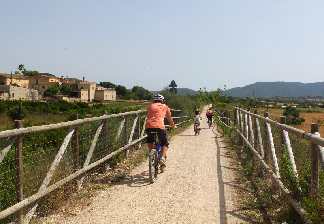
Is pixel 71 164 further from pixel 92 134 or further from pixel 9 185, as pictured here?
pixel 9 185

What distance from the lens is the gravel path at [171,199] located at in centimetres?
703

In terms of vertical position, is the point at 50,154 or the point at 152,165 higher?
the point at 50,154

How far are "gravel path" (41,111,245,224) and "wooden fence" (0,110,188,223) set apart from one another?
0.54 metres

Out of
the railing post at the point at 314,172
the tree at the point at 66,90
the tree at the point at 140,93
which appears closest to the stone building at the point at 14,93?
the tree at the point at 66,90

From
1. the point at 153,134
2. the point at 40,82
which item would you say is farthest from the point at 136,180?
the point at 40,82

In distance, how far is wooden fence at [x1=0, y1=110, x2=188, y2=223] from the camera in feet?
19.7

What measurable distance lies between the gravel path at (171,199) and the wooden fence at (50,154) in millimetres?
542

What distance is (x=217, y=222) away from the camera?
6.89 metres

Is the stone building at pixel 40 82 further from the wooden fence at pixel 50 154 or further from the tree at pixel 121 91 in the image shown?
the wooden fence at pixel 50 154

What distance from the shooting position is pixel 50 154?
7453 millimetres

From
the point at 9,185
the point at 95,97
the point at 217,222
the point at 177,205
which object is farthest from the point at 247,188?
the point at 95,97

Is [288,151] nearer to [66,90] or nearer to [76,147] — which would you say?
[76,147]

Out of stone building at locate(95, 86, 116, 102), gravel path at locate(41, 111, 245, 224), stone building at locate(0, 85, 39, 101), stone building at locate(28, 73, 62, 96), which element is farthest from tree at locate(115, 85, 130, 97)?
gravel path at locate(41, 111, 245, 224)

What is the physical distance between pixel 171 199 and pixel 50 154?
2.12 m
